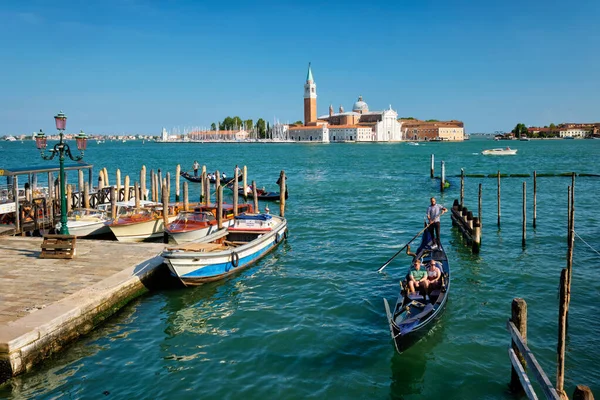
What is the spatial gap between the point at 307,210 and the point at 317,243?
7.54 metres

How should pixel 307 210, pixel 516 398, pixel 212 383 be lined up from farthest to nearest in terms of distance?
pixel 307 210 → pixel 212 383 → pixel 516 398

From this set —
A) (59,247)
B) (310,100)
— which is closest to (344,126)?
(310,100)

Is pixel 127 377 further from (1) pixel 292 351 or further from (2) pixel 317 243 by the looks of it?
(2) pixel 317 243

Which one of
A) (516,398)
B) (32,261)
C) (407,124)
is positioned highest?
(407,124)

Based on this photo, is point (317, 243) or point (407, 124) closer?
point (317, 243)

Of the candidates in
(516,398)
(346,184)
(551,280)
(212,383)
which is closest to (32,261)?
(212,383)

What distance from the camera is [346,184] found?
3622 cm

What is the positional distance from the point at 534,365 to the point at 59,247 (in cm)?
931

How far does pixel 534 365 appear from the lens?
5.42m

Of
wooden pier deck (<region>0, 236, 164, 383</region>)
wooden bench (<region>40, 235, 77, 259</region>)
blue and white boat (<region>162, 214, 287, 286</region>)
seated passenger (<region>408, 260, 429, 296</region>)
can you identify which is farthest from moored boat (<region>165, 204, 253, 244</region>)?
seated passenger (<region>408, 260, 429, 296</region>)

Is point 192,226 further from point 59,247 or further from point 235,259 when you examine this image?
point 59,247

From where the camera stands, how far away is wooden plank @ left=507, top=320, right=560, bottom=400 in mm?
5015

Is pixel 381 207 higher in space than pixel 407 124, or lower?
lower

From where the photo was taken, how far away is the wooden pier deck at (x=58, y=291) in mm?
7148
